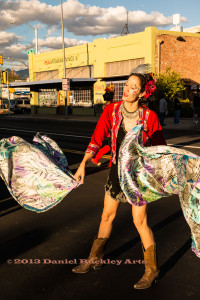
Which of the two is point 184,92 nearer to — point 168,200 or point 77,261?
point 168,200

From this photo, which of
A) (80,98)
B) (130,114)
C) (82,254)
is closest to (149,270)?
(82,254)

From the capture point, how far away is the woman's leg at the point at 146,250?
3201 mm

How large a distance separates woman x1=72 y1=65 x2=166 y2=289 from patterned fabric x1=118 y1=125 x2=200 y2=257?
0.29m

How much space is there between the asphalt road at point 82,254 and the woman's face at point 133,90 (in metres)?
1.72

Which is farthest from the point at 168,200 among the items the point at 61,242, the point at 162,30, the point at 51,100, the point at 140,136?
the point at 51,100

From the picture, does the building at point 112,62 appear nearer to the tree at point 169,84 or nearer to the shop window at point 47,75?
the shop window at point 47,75

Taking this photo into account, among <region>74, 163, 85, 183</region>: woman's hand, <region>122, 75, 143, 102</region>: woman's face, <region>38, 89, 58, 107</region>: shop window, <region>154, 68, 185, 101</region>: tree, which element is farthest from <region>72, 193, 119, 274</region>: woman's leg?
<region>38, 89, 58, 107</region>: shop window

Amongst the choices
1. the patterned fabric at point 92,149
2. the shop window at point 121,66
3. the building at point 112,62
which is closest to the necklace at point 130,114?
the patterned fabric at point 92,149

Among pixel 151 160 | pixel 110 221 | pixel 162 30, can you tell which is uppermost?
pixel 162 30

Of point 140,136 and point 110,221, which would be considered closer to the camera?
point 140,136

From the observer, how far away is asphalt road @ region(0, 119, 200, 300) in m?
3.19

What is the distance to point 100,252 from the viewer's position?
3.52m

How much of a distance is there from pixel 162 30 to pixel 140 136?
29969 mm

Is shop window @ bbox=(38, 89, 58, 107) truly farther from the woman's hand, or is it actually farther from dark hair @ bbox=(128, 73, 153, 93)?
the woman's hand
